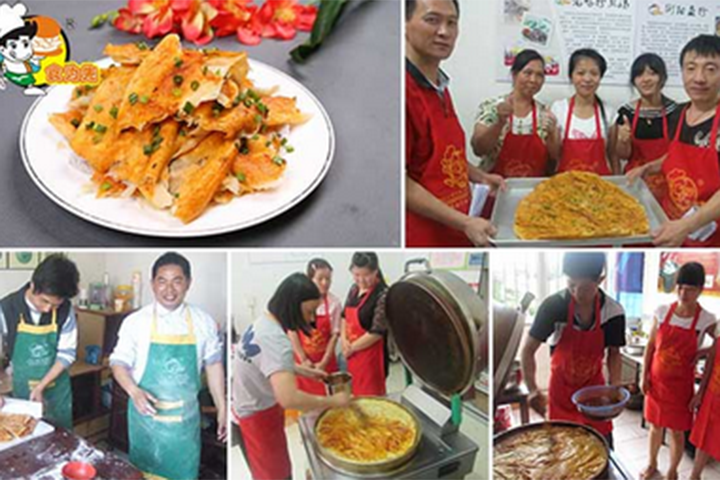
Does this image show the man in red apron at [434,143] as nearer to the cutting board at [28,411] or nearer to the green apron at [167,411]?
the green apron at [167,411]

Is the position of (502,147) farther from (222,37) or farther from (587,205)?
(222,37)

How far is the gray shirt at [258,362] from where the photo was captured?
1490mm

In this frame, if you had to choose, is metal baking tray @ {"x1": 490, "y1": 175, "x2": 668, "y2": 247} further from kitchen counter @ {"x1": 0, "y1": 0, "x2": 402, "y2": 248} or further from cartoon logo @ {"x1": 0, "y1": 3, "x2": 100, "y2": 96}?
cartoon logo @ {"x1": 0, "y1": 3, "x2": 100, "y2": 96}

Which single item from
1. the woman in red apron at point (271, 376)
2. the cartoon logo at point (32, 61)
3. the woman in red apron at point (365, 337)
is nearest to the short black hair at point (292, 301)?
the woman in red apron at point (271, 376)

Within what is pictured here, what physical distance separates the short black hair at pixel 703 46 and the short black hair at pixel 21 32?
5.40 ft

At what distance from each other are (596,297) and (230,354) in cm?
96

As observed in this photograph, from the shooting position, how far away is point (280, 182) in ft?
4.41

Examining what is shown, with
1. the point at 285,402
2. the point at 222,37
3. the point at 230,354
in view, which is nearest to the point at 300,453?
the point at 285,402

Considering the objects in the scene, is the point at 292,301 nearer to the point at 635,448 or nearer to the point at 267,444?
the point at 267,444

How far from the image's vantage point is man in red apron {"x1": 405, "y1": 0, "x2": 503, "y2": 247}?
4.76ft

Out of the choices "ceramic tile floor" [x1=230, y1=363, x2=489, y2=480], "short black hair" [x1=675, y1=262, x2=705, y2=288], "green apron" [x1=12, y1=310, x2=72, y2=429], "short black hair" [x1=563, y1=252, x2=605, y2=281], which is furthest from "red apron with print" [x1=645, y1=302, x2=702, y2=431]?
"green apron" [x1=12, y1=310, x2=72, y2=429]

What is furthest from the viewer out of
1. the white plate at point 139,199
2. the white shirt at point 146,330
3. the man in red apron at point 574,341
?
the man in red apron at point 574,341

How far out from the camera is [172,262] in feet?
4.72

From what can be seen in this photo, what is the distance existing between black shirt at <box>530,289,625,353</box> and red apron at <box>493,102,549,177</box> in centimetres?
34
